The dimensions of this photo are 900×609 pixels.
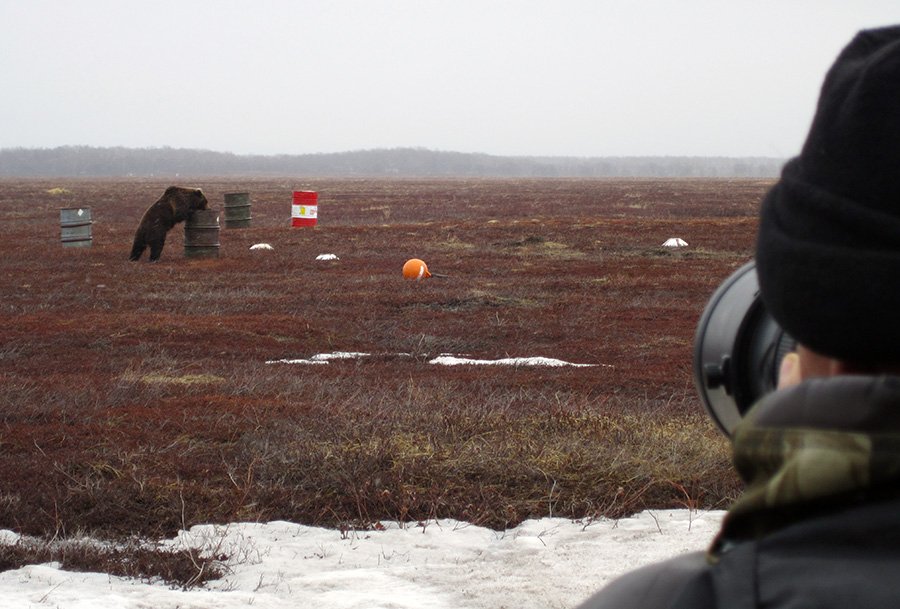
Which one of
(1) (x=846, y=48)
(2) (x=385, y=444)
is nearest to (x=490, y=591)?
(2) (x=385, y=444)

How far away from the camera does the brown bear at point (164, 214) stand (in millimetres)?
20516

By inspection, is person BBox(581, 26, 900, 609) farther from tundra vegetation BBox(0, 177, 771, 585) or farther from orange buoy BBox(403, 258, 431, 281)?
orange buoy BBox(403, 258, 431, 281)

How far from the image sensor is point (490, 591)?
4484 millimetres

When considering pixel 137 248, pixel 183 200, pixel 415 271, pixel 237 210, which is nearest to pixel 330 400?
pixel 415 271

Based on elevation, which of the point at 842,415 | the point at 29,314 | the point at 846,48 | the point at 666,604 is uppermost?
the point at 846,48

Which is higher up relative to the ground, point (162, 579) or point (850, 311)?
point (850, 311)

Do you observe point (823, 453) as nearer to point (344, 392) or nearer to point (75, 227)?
point (344, 392)

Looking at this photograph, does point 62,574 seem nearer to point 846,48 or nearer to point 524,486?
point 524,486

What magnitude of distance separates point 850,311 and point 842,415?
141 mm

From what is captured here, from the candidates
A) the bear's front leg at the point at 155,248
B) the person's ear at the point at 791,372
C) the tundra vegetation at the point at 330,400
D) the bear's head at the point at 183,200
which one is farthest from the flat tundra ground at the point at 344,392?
the person's ear at the point at 791,372

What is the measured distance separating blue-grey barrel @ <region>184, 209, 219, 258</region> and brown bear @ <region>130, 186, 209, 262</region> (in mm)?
230

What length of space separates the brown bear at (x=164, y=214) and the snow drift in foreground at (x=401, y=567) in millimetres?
15836

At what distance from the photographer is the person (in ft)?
3.00

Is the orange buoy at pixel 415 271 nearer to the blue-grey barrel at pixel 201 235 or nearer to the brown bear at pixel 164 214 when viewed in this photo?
the brown bear at pixel 164 214
